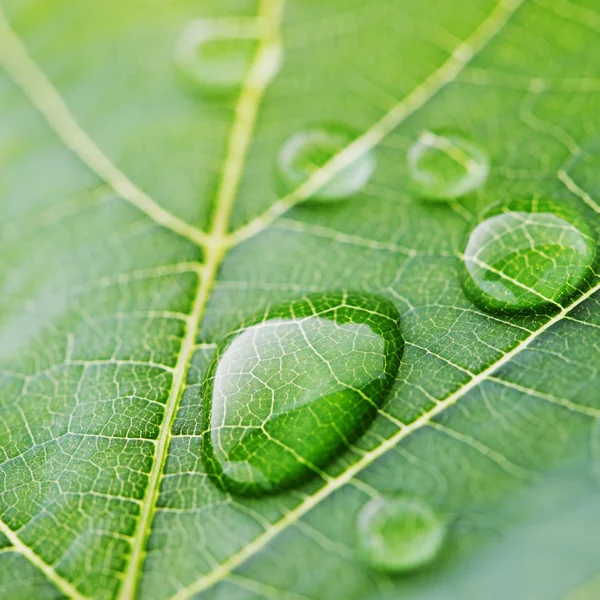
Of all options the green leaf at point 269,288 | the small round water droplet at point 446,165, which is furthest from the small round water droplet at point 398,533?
the small round water droplet at point 446,165

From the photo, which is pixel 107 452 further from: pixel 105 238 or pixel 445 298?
pixel 445 298

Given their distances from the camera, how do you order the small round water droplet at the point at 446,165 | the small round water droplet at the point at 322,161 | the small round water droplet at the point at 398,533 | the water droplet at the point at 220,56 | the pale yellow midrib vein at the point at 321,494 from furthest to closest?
the water droplet at the point at 220,56
the small round water droplet at the point at 322,161
the small round water droplet at the point at 446,165
the pale yellow midrib vein at the point at 321,494
the small round water droplet at the point at 398,533

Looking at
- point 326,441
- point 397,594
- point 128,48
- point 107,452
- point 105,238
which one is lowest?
point 397,594

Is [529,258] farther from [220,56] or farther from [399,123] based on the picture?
[220,56]

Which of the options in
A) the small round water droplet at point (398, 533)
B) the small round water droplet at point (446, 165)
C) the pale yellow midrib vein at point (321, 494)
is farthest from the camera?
the small round water droplet at point (446, 165)

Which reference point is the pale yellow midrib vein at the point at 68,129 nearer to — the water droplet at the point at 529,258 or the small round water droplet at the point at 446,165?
the small round water droplet at the point at 446,165

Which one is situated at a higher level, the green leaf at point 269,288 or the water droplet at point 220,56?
the water droplet at point 220,56

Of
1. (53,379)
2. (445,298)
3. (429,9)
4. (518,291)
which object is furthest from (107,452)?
(429,9)
